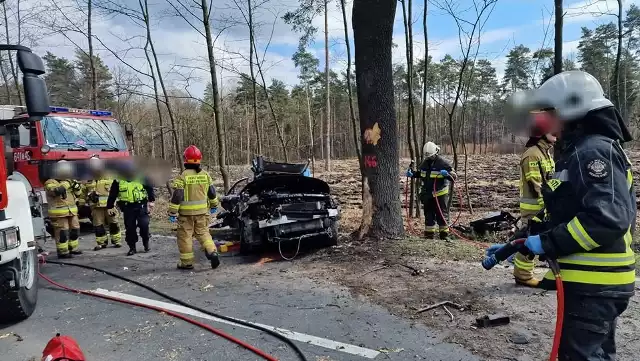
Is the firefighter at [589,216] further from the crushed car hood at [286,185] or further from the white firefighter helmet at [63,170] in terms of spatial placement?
the white firefighter helmet at [63,170]

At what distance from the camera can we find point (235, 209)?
7230 millimetres

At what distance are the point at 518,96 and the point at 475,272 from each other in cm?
317

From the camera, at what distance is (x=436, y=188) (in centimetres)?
813

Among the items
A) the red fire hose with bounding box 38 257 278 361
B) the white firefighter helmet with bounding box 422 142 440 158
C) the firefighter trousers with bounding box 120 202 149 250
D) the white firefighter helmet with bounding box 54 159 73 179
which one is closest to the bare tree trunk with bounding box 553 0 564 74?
the white firefighter helmet with bounding box 422 142 440 158

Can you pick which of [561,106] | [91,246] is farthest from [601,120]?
[91,246]

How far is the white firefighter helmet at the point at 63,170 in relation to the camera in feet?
26.0

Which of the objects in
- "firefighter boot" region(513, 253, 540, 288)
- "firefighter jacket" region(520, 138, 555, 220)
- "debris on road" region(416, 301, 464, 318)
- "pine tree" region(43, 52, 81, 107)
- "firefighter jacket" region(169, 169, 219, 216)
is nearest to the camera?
"debris on road" region(416, 301, 464, 318)

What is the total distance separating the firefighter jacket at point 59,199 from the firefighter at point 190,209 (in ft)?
7.78

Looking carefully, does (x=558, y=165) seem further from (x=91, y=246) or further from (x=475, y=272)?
(x=91, y=246)

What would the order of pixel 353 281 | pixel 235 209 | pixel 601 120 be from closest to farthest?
pixel 601 120 < pixel 353 281 < pixel 235 209

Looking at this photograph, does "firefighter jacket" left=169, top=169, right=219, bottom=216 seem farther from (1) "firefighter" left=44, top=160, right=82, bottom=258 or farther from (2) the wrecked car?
(1) "firefighter" left=44, top=160, right=82, bottom=258

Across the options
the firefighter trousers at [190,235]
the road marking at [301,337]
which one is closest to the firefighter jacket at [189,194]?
the firefighter trousers at [190,235]

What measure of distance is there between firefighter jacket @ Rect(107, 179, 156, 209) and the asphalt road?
174 cm

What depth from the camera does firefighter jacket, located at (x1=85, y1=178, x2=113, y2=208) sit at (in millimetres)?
8172
